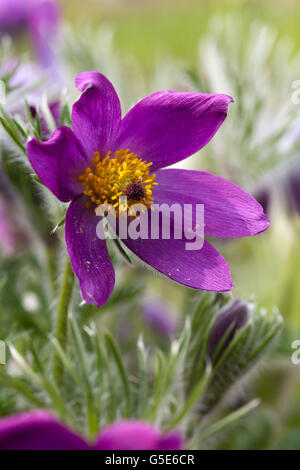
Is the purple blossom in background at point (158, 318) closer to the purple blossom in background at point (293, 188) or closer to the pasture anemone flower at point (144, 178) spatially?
the purple blossom in background at point (293, 188)

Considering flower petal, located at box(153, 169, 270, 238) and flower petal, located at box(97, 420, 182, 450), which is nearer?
flower petal, located at box(97, 420, 182, 450)

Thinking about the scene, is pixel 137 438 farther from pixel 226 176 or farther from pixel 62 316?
pixel 226 176

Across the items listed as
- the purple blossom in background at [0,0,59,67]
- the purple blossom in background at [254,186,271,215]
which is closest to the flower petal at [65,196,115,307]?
the purple blossom in background at [254,186,271,215]

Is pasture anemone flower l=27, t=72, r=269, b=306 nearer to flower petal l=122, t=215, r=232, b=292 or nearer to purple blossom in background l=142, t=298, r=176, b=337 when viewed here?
flower petal l=122, t=215, r=232, b=292

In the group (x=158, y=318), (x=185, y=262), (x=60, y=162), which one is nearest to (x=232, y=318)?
(x=185, y=262)

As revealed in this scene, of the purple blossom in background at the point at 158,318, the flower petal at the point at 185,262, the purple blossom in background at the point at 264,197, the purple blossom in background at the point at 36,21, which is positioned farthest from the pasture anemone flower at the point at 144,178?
the purple blossom in background at the point at 36,21

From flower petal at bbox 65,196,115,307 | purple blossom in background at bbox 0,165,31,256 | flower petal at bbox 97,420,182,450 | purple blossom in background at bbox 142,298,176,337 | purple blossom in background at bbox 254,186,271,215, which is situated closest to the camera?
flower petal at bbox 97,420,182,450

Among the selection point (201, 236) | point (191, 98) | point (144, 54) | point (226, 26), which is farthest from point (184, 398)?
point (144, 54)

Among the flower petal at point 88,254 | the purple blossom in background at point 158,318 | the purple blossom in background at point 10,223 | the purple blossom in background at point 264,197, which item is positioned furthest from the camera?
the purple blossom in background at point 158,318
